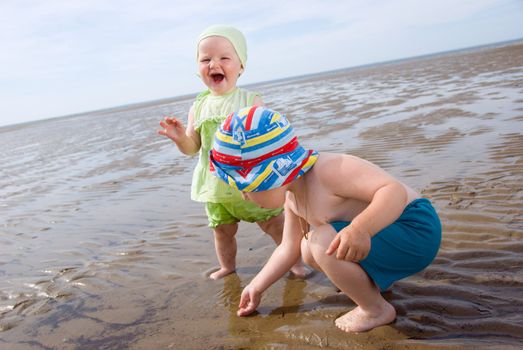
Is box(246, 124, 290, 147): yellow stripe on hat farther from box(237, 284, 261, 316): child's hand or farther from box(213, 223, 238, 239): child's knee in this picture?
box(213, 223, 238, 239): child's knee

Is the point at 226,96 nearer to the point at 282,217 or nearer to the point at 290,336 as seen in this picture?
the point at 282,217

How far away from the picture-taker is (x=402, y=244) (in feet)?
6.61

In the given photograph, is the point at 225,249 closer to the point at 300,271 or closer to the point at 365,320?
the point at 300,271

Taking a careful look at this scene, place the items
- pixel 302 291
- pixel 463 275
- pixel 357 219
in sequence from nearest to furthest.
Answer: pixel 357 219
pixel 463 275
pixel 302 291

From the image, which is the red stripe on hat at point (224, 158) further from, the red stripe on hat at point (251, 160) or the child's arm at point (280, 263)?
the child's arm at point (280, 263)

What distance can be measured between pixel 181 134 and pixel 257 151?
1.01 m

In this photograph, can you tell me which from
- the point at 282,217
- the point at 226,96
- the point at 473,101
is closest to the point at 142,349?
the point at 282,217

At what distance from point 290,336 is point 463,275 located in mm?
978

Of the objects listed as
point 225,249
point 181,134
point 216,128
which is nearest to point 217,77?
point 216,128

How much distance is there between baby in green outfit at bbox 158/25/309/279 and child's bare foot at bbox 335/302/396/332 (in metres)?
0.69

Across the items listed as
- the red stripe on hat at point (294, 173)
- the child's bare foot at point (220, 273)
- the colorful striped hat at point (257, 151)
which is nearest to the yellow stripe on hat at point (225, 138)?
the colorful striped hat at point (257, 151)

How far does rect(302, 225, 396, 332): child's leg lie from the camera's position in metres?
1.98

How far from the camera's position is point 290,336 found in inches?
80.7

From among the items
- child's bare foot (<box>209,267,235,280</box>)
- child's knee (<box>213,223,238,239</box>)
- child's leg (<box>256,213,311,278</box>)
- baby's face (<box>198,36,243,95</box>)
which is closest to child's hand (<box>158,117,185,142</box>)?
baby's face (<box>198,36,243,95</box>)
